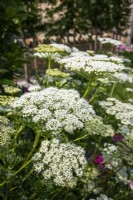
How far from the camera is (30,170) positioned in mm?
2402

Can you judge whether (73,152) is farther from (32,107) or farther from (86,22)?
(86,22)

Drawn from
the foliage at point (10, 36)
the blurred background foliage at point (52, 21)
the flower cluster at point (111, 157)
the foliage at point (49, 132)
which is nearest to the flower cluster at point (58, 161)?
the foliage at point (49, 132)

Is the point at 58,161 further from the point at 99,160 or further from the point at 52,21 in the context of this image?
the point at 52,21

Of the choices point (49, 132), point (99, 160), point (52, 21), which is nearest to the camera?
point (49, 132)

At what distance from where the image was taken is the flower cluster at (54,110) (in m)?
2.01

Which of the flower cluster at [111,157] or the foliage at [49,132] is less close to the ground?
the foliage at [49,132]

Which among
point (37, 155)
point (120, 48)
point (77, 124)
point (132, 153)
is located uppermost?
Answer: point (77, 124)

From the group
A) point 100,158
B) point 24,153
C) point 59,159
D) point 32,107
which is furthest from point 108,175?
point 32,107

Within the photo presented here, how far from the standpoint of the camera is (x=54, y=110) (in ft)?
6.94

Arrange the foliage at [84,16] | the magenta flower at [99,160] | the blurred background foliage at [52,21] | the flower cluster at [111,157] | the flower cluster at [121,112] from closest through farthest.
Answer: the flower cluster at [121,112] < the flower cluster at [111,157] < the magenta flower at [99,160] < the blurred background foliage at [52,21] < the foliage at [84,16]

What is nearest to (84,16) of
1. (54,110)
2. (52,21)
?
(52,21)

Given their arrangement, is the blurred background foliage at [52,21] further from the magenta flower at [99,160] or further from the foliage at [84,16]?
the magenta flower at [99,160]

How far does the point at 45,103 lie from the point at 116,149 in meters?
1.08

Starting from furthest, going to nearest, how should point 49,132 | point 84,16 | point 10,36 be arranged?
point 84,16
point 10,36
point 49,132
